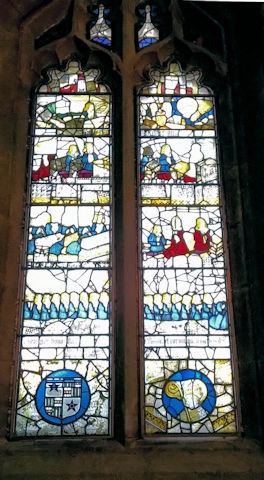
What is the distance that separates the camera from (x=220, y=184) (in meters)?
5.12

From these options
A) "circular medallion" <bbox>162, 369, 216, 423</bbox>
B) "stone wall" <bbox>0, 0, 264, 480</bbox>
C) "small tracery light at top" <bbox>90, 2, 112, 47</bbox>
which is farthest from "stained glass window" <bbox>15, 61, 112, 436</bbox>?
"circular medallion" <bbox>162, 369, 216, 423</bbox>

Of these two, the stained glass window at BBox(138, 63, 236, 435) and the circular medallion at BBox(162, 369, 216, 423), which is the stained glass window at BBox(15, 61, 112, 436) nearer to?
the stained glass window at BBox(138, 63, 236, 435)

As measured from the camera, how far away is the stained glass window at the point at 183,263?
14.3 ft

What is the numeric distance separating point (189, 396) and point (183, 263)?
36.7 inches

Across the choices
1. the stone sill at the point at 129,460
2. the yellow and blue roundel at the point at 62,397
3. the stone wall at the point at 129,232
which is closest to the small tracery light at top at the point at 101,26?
the stone wall at the point at 129,232

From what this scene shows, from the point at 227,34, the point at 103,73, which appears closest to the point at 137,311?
the point at 103,73

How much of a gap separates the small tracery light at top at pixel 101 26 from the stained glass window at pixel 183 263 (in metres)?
0.51

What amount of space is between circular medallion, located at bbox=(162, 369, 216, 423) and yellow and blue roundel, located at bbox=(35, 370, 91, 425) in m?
0.52

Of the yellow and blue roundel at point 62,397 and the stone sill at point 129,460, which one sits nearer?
the stone sill at point 129,460

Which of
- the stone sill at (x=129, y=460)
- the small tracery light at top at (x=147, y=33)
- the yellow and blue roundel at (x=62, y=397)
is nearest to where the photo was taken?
the stone sill at (x=129, y=460)

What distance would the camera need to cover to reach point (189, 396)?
4.38 m

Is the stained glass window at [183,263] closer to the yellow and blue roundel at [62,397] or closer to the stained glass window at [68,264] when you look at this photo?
the stained glass window at [68,264]

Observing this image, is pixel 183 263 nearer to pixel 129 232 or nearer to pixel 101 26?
pixel 129 232

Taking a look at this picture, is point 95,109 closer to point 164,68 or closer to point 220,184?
point 164,68
